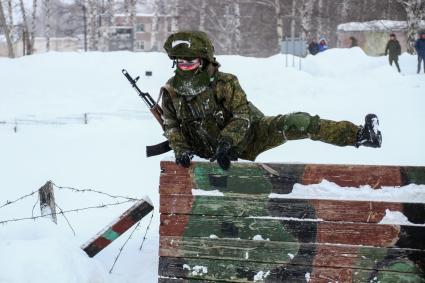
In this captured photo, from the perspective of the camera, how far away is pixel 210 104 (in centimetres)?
489

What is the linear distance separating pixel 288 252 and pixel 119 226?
1.55 m

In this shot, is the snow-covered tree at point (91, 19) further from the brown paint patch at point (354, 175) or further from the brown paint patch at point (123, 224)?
the brown paint patch at point (354, 175)

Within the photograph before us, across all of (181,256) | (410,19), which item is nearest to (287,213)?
(181,256)

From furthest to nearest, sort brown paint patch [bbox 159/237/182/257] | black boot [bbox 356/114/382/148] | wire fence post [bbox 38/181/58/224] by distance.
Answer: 1. wire fence post [bbox 38/181/58/224]
2. black boot [bbox 356/114/382/148]
3. brown paint patch [bbox 159/237/182/257]

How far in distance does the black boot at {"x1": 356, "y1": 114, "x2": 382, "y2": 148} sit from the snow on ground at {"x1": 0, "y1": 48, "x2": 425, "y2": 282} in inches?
62.6

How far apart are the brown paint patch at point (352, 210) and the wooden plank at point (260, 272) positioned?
12.9 inches

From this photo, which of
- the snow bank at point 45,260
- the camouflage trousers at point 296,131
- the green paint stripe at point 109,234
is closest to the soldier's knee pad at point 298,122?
the camouflage trousers at point 296,131

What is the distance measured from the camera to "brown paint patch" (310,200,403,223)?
3.67 metres

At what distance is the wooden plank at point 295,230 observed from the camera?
12.0ft

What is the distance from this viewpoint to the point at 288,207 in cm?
380

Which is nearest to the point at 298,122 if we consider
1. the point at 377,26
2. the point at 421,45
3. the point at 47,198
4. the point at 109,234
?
the point at 109,234

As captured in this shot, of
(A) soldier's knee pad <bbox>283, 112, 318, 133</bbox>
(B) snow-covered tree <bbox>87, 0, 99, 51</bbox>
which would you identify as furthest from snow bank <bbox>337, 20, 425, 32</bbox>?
(A) soldier's knee pad <bbox>283, 112, 318, 133</bbox>

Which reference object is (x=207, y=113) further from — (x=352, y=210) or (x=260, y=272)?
(x=352, y=210)

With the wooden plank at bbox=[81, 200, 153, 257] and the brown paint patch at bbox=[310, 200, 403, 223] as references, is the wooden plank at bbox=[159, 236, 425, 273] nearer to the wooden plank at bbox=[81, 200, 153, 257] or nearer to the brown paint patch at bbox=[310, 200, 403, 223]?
the brown paint patch at bbox=[310, 200, 403, 223]
